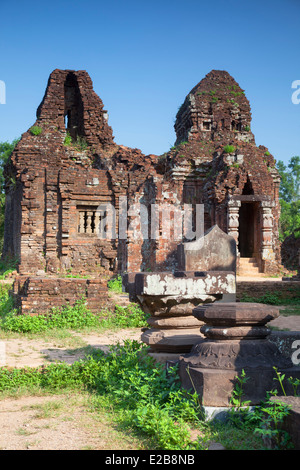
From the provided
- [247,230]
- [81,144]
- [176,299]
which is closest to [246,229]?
[247,230]

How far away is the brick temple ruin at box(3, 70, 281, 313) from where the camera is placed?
15695 millimetres

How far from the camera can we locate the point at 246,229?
18.6 metres

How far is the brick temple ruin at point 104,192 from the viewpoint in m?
15.7

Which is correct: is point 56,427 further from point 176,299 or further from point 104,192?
point 104,192

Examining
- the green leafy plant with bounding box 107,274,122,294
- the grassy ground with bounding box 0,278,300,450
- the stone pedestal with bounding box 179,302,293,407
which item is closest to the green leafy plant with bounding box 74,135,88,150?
the green leafy plant with bounding box 107,274,122,294

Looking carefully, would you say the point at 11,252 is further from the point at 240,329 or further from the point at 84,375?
the point at 240,329

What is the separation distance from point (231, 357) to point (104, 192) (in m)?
13.1

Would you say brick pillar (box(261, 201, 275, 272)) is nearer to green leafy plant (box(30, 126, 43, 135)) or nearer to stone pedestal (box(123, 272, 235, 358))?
green leafy plant (box(30, 126, 43, 135))

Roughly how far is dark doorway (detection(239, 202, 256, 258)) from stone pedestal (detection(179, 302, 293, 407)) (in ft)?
46.7

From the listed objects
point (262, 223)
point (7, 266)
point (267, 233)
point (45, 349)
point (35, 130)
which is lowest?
point (45, 349)

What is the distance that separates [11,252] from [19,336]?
34.2ft

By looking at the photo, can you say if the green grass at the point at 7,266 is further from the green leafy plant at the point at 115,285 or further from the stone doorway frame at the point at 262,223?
the stone doorway frame at the point at 262,223

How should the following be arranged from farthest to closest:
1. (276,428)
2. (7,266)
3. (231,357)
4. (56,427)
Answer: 1. (7,266)
2. (231,357)
3. (56,427)
4. (276,428)

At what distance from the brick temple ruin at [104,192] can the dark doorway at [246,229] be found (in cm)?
4
